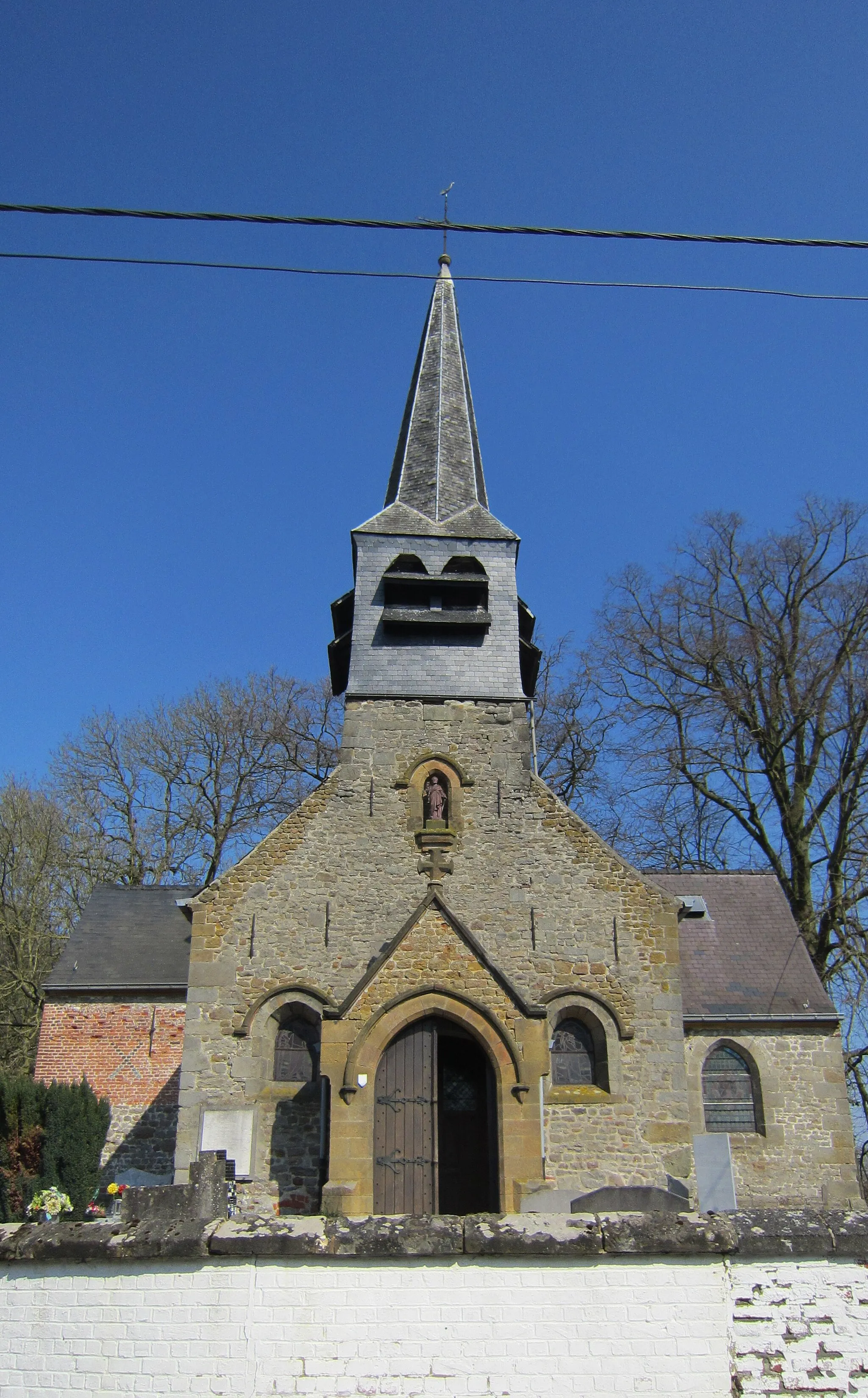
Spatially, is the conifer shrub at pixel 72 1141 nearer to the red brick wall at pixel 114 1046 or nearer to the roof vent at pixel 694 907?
the red brick wall at pixel 114 1046

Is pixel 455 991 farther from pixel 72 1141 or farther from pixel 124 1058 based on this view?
pixel 124 1058

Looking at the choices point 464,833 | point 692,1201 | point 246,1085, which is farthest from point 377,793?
point 692,1201

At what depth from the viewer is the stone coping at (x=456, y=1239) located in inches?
217

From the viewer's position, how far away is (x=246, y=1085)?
1336 centimetres

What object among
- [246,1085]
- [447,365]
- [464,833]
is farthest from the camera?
[447,365]

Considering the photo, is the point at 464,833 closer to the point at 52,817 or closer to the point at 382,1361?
the point at 382,1361

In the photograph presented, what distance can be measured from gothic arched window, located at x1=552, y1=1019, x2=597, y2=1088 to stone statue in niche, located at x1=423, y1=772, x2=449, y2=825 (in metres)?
3.14

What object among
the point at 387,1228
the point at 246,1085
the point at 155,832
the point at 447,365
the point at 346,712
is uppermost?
the point at 447,365

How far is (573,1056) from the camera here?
45.2 feet

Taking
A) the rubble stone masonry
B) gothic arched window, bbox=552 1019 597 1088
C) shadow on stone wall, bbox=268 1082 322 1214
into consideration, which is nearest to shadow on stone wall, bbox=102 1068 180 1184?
the rubble stone masonry

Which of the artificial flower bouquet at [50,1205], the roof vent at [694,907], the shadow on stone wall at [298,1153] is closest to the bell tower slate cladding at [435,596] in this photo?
the roof vent at [694,907]

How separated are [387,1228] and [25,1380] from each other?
2.05 m

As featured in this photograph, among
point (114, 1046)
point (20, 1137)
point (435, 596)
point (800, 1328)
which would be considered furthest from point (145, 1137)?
point (800, 1328)

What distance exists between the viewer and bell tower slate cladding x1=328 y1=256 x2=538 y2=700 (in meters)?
15.8
